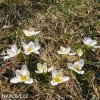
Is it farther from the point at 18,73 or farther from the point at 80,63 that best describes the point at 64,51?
the point at 18,73

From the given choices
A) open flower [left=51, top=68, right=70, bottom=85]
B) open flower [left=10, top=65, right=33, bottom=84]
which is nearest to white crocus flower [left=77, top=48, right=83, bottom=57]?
open flower [left=51, top=68, right=70, bottom=85]

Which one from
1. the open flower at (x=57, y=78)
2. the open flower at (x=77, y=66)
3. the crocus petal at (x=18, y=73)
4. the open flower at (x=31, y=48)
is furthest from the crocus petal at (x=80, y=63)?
the crocus petal at (x=18, y=73)

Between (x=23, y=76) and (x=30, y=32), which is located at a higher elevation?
(x=30, y=32)

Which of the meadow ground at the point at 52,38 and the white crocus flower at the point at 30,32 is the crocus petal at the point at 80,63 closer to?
the meadow ground at the point at 52,38

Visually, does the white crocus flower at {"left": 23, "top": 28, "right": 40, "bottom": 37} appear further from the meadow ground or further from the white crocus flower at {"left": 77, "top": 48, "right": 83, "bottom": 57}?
the white crocus flower at {"left": 77, "top": 48, "right": 83, "bottom": 57}

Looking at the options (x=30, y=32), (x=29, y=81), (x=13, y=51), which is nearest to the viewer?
(x=29, y=81)

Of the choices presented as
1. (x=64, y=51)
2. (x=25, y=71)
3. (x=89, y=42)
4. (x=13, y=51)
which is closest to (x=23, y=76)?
(x=25, y=71)

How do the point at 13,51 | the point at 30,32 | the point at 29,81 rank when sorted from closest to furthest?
the point at 29,81 < the point at 13,51 < the point at 30,32

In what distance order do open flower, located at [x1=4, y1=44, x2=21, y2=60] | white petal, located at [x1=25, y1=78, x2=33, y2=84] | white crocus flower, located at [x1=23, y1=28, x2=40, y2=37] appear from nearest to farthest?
white petal, located at [x1=25, y1=78, x2=33, y2=84] → open flower, located at [x1=4, y1=44, x2=21, y2=60] → white crocus flower, located at [x1=23, y1=28, x2=40, y2=37]
